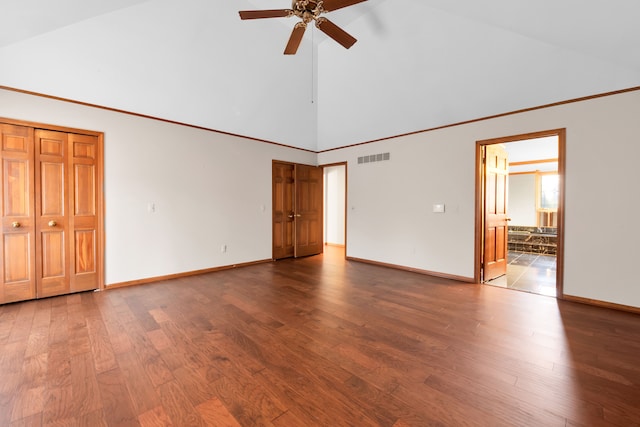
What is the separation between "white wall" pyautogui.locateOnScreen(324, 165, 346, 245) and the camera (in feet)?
27.1

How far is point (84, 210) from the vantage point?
142 inches

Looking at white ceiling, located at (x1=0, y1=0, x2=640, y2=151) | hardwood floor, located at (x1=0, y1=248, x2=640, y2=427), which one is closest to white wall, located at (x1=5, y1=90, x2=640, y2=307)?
white ceiling, located at (x1=0, y1=0, x2=640, y2=151)

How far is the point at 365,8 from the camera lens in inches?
163

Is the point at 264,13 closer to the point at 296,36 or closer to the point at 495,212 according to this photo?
the point at 296,36

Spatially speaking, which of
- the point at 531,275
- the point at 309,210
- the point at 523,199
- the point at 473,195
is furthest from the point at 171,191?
the point at 523,199

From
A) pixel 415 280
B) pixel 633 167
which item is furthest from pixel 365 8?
pixel 415 280

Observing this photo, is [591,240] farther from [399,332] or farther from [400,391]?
[400,391]

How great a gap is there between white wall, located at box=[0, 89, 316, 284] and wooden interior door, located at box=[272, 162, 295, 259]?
0.24 metres

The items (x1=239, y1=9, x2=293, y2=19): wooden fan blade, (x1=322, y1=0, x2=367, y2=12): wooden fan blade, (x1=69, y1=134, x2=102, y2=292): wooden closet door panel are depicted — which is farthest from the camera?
(x1=69, y1=134, x2=102, y2=292): wooden closet door panel

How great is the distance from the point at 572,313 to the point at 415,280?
184cm

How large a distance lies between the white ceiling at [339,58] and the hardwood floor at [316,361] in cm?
274

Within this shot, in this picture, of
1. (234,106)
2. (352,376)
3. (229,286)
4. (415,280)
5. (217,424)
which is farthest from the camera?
(234,106)

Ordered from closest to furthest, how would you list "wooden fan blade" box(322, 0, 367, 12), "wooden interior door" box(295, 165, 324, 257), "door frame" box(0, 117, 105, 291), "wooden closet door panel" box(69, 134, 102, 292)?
"wooden fan blade" box(322, 0, 367, 12), "wooden closet door panel" box(69, 134, 102, 292), "door frame" box(0, 117, 105, 291), "wooden interior door" box(295, 165, 324, 257)

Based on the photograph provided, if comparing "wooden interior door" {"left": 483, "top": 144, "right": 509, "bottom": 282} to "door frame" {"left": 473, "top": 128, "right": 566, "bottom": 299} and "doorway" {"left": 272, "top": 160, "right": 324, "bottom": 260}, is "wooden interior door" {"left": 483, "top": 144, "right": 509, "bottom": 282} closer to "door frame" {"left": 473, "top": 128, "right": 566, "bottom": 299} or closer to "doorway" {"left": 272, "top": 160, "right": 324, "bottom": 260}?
"door frame" {"left": 473, "top": 128, "right": 566, "bottom": 299}
